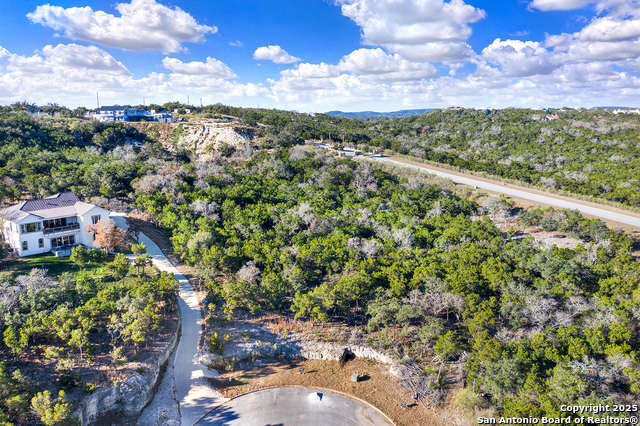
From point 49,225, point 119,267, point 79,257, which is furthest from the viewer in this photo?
point 49,225

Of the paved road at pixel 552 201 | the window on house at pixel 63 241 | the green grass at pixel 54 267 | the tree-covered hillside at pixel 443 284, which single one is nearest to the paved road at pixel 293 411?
the tree-covered hillside at pixel 443 284

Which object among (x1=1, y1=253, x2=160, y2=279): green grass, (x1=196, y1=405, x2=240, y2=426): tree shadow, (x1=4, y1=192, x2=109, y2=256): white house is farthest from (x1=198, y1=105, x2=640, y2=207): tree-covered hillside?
(x1=196, y1=405, x2=240, y2=426): tree shadow

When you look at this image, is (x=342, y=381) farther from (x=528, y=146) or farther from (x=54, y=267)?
(x=528, y=146)

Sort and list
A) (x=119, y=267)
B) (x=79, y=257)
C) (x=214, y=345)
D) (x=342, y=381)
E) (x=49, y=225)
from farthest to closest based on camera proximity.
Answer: (x=49, y=225) → (x=79, y=257) → (x=119, y=267) → (x=214, y=345) → (x=342, y=381)

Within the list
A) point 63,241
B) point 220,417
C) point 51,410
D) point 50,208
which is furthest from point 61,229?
point 220,417

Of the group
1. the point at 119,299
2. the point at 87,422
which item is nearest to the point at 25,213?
the point at 119,299

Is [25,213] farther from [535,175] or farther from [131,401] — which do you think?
[535,175]

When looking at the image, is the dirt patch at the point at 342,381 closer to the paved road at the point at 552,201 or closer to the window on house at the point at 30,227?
the window on house at the point at 30,227

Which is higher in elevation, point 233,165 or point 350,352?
point 233,165

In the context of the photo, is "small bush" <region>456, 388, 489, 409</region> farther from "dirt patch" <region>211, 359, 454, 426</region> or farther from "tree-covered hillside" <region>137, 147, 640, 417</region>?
"dirt patch" <region>211, 359, 454, 426</region>
